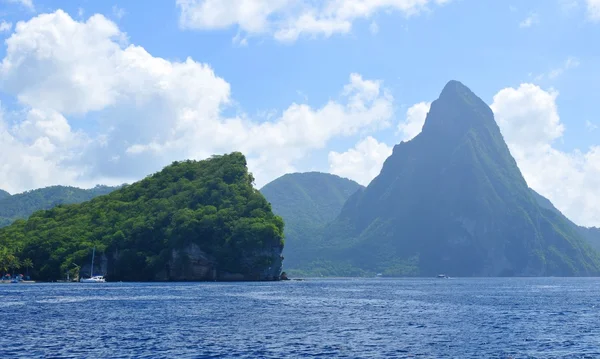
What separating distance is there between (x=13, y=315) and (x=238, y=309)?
32.5 metres

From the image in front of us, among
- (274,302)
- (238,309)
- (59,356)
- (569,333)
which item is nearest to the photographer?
(59,356)

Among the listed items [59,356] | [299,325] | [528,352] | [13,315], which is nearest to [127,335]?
[59,356]

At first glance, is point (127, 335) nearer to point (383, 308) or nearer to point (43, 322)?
point (43, 322)

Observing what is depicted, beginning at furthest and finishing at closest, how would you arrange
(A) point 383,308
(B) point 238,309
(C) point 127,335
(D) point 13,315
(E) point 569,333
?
(A) point 383,308
(B) point 238,309
(D) point 13,315
(E) point 569,333
(C) point 127,335

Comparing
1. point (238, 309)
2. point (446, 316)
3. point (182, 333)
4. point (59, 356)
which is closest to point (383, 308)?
point (446, 316)

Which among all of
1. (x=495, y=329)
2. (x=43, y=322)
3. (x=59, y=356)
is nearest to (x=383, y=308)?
(x=495, y=329)

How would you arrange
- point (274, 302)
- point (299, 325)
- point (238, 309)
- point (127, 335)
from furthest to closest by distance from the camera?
point (274, 302) < point (238, 309) < point (299, 325) < point (127, 335)

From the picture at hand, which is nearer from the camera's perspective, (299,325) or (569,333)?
(569,333)

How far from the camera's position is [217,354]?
172 ft

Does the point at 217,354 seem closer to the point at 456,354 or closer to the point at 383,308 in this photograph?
the point at 456,354

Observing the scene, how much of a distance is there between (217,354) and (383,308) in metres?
56.2

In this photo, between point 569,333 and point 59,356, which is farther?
point 569,333

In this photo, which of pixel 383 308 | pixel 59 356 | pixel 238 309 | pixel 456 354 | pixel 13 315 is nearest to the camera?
pixel 59 356

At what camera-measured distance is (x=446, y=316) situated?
292ft
